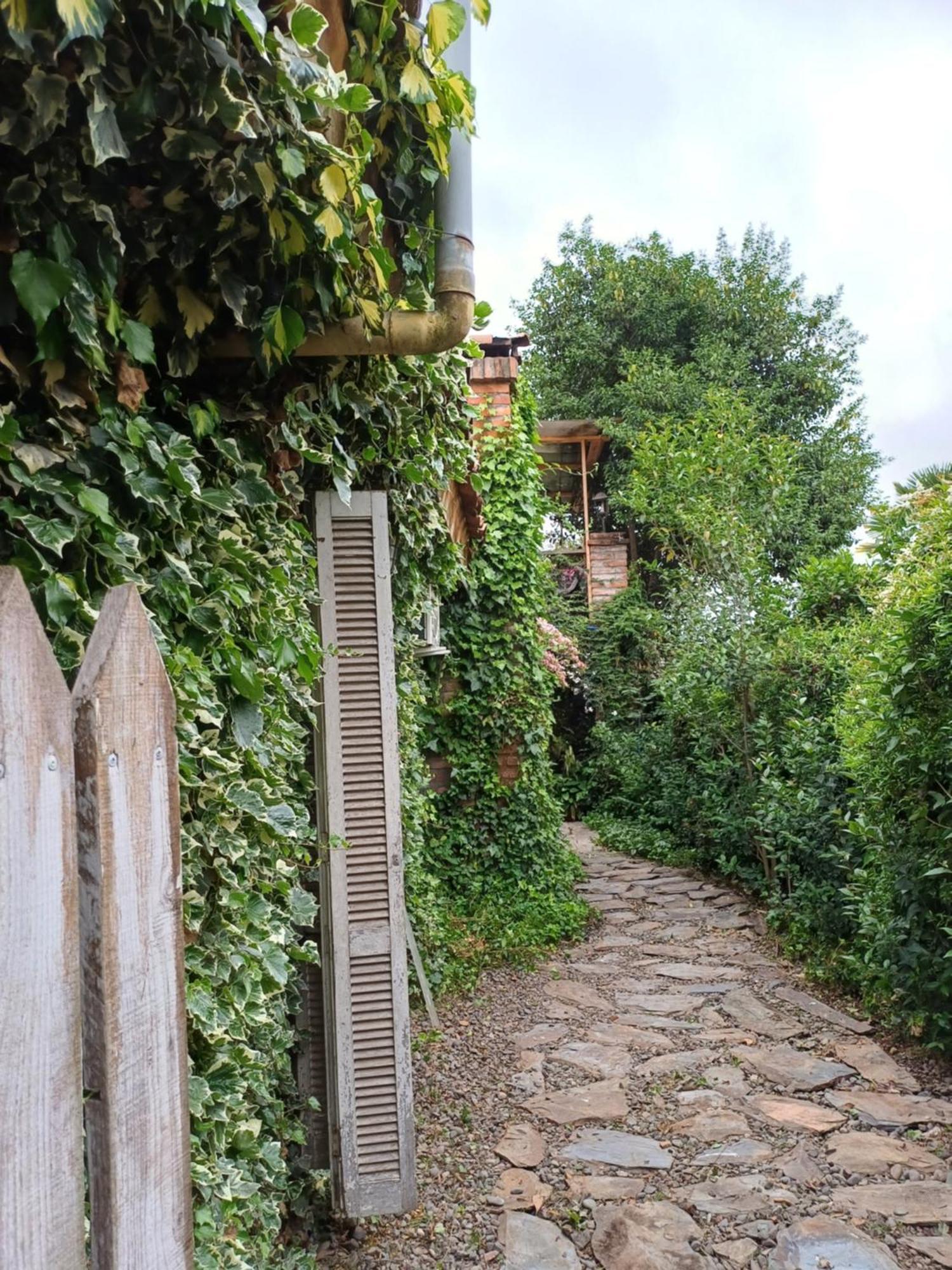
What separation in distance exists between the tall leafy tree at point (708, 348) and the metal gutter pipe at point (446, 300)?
1309 centimetres

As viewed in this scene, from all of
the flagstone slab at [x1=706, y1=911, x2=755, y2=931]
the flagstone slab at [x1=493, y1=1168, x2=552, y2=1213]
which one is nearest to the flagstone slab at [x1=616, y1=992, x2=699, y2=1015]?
the flagstone slab at [x1=706, y1=911, x2=755, y2=931]

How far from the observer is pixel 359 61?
2.00 m

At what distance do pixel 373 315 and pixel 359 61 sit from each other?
0.56 meters

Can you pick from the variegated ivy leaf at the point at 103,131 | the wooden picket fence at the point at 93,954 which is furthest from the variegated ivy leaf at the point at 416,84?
the wooden picket fence at the point at 93,954

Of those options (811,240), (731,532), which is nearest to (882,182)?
(811,240)

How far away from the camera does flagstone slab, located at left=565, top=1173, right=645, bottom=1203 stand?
10.5 ft

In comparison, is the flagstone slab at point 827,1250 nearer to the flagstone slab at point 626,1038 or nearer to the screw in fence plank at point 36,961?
the flagstone slab at point 626,1038

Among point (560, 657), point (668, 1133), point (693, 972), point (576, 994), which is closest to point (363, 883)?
point (668, 1133)

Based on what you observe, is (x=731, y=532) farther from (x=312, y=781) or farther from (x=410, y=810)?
(x=312, y=781)

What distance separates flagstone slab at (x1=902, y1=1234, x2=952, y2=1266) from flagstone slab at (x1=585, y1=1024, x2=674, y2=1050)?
1.77 metres

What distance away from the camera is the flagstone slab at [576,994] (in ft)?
17.3

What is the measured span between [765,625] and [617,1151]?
5100mm

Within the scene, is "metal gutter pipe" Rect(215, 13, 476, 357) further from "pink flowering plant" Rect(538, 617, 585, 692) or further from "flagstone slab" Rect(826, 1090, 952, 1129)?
"pink flowering plant" Rect(538, 617, 585, 692)

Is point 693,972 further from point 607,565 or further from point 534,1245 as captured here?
point 607,565
